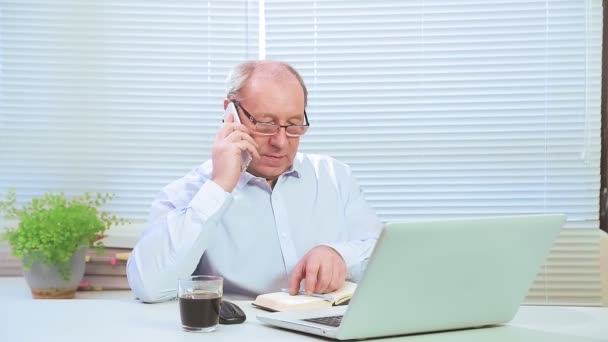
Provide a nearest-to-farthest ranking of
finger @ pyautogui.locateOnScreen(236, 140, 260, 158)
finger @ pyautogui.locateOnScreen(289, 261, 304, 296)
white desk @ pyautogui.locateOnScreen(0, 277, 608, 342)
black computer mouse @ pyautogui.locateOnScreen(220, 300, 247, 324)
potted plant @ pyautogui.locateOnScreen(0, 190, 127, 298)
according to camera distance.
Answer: white desk @ pyautogui.locateOnScreen(0, 277, 608, 342)
black computer mouse @ pyautogui.locateOnScreen(220, 300, 247, 324)
finger @ pyautogui.locateOnScreen(289, 261, 304, 296)
finger @ pyautogui.locateOnScreen(236, 140, 260, 158)
potted plant @ pyautogui.locateOnScreen(0, 190, 127, 298)

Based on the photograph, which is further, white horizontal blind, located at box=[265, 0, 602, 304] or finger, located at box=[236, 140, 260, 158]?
white horizontal blind, located at box=[265, 0, 602, 304]

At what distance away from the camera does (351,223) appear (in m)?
2.56

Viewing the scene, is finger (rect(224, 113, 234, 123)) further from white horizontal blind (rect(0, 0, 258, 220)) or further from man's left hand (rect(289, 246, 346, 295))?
white horizontal blind (rect(0, 0, 258, 220))

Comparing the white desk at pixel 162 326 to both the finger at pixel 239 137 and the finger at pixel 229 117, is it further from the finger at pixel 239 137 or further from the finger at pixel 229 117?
the finger at pixel 229 117

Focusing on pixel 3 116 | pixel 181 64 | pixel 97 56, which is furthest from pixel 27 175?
pixel 181 64

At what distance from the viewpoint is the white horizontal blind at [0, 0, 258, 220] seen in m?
3.18

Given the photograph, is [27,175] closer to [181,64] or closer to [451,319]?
[181,64]

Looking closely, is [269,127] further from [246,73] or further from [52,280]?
[52,280]

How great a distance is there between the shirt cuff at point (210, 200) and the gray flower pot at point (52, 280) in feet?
2.99

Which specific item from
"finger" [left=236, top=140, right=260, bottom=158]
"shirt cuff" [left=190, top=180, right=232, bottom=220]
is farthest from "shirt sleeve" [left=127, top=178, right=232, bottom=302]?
"finger" [left=236, top=140, right=260, bottom=158]

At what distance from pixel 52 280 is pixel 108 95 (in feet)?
2.69

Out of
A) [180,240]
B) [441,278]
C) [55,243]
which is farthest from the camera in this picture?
[55,243]

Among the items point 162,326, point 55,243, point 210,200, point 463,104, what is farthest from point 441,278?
point 463,104

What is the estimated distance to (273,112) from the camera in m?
2.30
